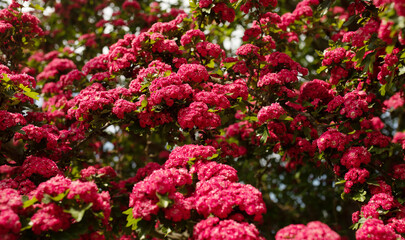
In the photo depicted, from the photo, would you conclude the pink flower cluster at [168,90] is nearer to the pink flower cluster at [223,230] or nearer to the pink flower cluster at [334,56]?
the pink flower cluster at [223,230]

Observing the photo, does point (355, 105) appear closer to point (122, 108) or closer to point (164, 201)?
point (164, 201)

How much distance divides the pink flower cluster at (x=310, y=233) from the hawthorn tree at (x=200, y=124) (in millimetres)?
15

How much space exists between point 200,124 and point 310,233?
214 cm

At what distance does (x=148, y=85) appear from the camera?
5262 mm

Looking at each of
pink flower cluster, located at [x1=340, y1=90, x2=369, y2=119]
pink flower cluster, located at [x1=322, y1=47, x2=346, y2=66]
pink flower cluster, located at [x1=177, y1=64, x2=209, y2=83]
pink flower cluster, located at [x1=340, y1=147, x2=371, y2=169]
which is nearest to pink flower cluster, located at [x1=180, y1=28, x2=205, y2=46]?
pink flower cluster, located at [x1=177, y1=64, x2=209, y2=83]

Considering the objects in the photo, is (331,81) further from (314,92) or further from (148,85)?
(148,85)

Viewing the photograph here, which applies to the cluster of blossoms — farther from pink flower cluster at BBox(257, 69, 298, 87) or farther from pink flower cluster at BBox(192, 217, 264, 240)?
pink flower cluster at BBox(257, 69, 298, 87)

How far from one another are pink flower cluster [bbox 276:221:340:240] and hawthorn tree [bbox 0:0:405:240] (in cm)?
1

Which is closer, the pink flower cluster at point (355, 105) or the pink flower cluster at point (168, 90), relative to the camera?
the pink flower cluster at point (168, 90)

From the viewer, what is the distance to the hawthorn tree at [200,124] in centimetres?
361

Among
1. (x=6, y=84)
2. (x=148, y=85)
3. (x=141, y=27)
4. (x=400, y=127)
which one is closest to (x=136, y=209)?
(x=148, y=85)

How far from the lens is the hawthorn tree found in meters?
3.61

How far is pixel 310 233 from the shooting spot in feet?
10.6

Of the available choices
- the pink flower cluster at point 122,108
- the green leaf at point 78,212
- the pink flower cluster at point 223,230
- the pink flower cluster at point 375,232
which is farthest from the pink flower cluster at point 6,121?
the pink flower cluster at point 375,232
